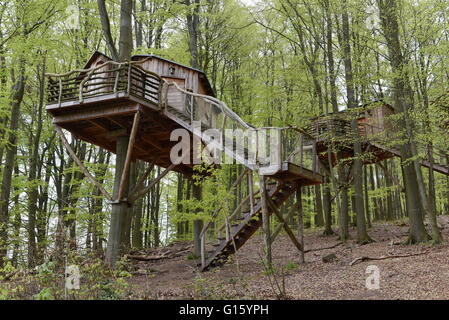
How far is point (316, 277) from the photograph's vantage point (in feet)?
29.1

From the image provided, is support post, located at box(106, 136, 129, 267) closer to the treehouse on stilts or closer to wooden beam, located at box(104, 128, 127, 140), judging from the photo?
wooden beam, located at box(104, 128, 127, 140)

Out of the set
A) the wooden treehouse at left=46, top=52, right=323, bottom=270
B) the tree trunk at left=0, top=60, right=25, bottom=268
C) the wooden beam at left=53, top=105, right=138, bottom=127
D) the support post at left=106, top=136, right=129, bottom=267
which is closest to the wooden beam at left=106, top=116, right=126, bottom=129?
the wooden treehouse at left=46, top=52, right=323, bottom=270

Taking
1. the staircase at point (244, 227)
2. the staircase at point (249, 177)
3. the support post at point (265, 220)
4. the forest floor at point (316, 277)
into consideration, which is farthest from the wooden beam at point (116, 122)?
the support post at point (265, 220)

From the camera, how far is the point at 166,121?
37.9 ft

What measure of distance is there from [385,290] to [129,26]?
10924mm

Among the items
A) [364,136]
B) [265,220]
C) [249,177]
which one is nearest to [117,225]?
[249,177]

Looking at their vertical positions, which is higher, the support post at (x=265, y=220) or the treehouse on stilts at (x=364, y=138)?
the treehouse on stilts at (x=364, y=138)

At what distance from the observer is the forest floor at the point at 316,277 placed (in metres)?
6.73

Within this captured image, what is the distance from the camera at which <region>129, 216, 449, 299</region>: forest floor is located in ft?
22.1

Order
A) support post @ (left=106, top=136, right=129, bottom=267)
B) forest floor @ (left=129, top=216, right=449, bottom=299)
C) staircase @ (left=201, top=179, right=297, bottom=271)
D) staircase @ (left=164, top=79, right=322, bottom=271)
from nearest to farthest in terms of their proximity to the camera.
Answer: forest floor @ (left=129, top=216, right=449, bottom=299), staircase @ (left=164, top=79, right=322, bottom=271), support post @ (left=106, top=136, right=129, bottom=267), staircase @ (left=201, top=179, right=297, bottom=271)

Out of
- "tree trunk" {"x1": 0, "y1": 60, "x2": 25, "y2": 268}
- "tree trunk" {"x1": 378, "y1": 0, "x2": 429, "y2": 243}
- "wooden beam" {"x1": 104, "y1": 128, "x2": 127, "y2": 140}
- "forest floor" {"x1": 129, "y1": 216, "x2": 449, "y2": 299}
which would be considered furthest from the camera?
"tree trunk" {"x1": 378, "y1": 0, "x2": 429, "y2": 243}

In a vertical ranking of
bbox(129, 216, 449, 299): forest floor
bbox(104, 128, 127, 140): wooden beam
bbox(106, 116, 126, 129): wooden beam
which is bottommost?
bbox(129, 216, 449, 299): forest floor

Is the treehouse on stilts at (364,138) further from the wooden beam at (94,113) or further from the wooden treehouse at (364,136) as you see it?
the wooden beam at (94,113)
